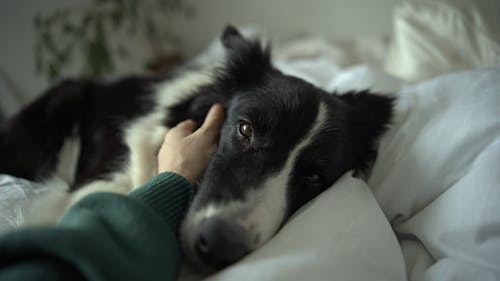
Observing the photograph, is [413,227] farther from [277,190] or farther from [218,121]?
[218,121]

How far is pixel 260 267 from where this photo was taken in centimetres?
92

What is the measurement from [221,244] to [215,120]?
0.65 m

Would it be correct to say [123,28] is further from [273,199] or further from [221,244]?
[221,244]

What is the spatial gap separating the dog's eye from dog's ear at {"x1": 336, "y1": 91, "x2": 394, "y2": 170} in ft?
1.31

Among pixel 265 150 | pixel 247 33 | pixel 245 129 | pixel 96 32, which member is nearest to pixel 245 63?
pixel 245 129

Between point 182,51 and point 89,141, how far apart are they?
328 centimetres

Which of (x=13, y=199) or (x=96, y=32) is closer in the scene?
(x=13, y=199)

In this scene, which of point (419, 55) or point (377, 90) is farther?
point (419, 55)

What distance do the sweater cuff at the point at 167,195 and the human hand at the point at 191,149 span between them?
0.50ft

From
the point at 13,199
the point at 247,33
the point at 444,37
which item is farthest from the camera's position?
the point at 247,33

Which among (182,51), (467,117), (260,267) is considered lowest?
(182,51)

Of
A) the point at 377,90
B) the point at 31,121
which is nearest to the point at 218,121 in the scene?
the point at 377,90

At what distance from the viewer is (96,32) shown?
3.64m

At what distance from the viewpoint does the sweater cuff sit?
1024 millimetres
